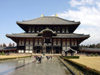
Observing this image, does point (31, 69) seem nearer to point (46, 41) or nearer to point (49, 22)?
point (46, 41)

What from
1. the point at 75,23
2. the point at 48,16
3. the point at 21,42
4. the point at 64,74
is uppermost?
the point at 48,16

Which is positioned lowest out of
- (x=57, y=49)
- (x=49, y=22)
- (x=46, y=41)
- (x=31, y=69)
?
(x=31, y=69)

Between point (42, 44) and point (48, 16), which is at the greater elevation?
point (48, 16)

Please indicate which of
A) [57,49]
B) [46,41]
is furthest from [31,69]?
[46,41]

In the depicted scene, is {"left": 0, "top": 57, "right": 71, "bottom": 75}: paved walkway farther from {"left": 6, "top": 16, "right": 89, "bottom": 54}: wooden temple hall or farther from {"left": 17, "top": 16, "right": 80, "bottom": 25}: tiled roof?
{"left": 17, "top": 16, "right": 80, "bottom": 25}: tiled roof

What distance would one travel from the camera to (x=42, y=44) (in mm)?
52656

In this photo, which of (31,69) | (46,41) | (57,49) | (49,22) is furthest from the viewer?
(49,22)

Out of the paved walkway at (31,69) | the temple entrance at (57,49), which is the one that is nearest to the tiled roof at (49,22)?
the temple entrance at (57,49)

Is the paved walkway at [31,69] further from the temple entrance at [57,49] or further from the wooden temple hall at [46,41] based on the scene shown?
the temple entrance at [57,49]

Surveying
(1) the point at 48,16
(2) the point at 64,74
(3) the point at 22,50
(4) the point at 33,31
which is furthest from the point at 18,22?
(2) the point at 64,74

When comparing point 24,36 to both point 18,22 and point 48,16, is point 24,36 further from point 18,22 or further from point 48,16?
point 48,16

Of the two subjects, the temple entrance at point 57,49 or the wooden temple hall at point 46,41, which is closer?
the wooden temple hall at point 46,41

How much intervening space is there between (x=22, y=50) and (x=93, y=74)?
4552cm

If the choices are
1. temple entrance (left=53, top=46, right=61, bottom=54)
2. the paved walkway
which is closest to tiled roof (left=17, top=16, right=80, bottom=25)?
temple entrance (left=53, top=46, right=61, bottom=54)
